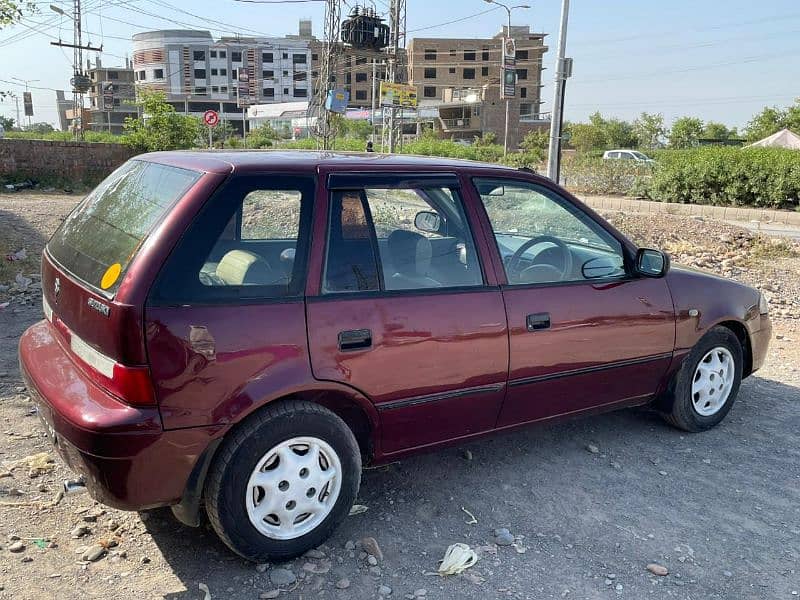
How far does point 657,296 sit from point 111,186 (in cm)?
316

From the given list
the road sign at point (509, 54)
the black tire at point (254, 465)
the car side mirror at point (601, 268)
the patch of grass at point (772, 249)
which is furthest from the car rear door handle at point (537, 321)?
the road sign at point (509, 54)

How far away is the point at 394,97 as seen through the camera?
92.4ft

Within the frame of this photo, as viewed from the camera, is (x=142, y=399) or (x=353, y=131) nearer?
(x=142, y=399)

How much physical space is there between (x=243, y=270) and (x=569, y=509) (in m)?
2.12

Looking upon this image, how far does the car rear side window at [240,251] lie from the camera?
2.80 meters

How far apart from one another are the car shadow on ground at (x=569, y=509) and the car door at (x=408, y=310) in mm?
441

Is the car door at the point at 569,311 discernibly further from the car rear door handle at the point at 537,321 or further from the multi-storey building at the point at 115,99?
the multi-storey building at the point at 115,99

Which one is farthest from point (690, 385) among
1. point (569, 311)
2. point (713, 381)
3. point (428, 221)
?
point (428, 221)

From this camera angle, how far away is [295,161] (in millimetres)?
3275

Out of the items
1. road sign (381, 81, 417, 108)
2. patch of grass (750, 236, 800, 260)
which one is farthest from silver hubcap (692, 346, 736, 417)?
road sign (381, 81, 417, 108)

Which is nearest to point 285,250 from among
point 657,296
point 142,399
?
point 142,399

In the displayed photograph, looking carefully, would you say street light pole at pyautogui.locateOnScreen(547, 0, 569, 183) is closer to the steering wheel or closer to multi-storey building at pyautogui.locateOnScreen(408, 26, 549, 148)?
the steering wheel

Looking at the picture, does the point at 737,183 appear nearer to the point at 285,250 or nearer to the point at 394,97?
the point at 394,97

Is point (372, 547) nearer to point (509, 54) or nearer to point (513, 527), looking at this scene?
point (513, 527)
